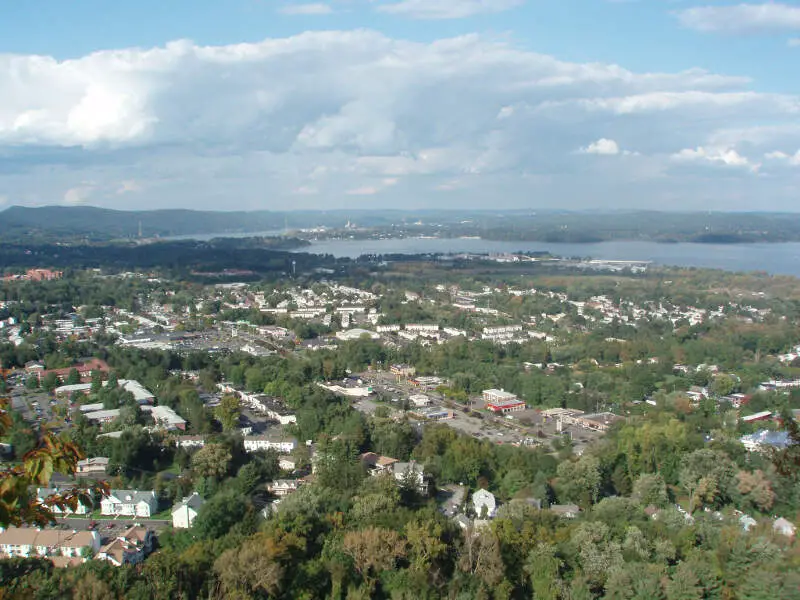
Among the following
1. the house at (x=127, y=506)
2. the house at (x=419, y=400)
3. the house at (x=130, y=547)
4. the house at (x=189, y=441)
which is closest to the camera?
the house at (x=130, y=547)

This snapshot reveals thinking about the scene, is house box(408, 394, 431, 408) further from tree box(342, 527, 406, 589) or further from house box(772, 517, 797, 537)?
tree box(342, 527, 406, 589)

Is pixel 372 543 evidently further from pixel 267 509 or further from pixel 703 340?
pixel 703 340

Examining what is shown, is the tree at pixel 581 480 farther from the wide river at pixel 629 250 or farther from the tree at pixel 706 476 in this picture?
the wide river at pixel 629 250

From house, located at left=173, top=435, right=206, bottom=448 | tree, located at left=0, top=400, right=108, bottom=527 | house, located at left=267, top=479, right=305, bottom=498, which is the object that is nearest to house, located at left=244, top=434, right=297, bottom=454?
house, located at left=173, top=435, right=206, bottom=448

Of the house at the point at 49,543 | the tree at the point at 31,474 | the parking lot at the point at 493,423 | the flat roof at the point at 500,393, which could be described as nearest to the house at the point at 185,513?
the house at the point at 49,543

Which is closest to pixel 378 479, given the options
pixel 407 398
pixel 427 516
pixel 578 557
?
pixel 427 516

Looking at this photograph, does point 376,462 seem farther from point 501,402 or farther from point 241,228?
point 241,228
